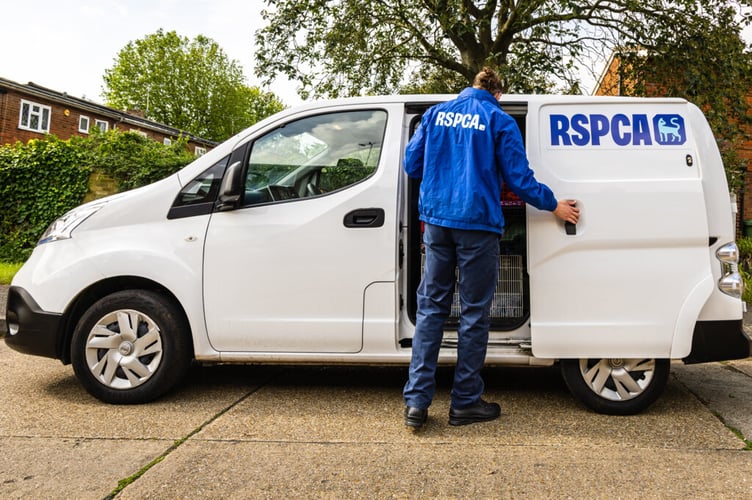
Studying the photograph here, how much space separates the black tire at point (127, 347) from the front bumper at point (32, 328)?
13 cm

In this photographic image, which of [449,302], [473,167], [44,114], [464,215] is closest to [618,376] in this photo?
[449,302]

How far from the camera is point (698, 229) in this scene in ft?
11.1

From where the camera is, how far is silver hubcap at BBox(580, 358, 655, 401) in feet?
11.5

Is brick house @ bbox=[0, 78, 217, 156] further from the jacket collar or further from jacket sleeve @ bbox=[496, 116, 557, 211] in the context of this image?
jacket sleeve @ bbox=[496, 116, 557, 211]

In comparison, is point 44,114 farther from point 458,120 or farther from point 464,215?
point 464,215

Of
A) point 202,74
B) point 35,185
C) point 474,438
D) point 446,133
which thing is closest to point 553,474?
point 474,438

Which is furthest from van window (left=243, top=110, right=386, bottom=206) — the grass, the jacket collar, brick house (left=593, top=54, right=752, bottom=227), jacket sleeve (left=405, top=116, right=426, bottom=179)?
brick house (left=593, top=54, right=752, bottom=227)

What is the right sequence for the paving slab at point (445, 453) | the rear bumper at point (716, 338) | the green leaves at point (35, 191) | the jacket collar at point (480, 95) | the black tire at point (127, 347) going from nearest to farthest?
the paving slab at point (445, 453) < the jacket collar at point (480, 95) < the rear bumper at point (716, 338) < the black tire at point (127, 347) < the green leaves at point (35, 191)

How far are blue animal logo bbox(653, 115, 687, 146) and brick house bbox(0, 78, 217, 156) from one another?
2005 cm

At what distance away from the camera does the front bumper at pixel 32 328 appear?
12.0ft

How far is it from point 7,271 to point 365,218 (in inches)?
333

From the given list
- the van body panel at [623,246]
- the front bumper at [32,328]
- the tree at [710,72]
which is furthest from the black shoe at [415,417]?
the tree at [710,72]

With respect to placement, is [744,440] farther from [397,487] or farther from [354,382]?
[354,382]

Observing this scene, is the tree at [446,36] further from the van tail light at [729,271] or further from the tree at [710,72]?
the van tail light at [729,271]
